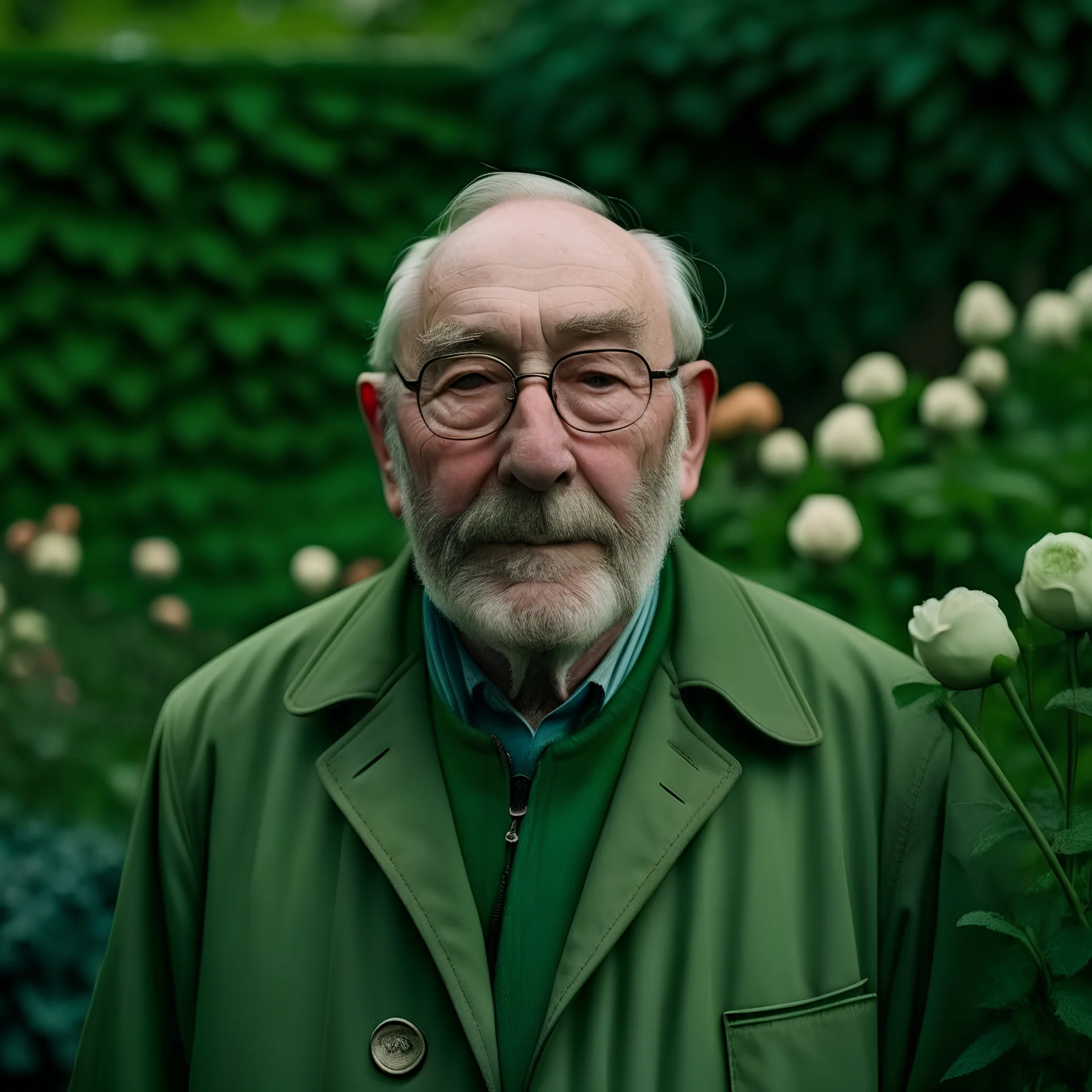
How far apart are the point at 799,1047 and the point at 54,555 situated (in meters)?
3.27

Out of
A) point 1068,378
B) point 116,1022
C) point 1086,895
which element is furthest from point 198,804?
point 1068,378

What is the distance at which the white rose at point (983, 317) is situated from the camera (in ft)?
12.5

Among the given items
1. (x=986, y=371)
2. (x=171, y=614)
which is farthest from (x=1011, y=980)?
(x=171, y=614)

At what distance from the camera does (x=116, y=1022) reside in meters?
2.07

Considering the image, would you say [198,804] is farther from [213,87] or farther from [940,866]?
[213,87]

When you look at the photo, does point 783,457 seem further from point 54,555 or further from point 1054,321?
point 54,555

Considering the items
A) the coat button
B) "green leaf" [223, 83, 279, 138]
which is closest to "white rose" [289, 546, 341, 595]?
the coat button

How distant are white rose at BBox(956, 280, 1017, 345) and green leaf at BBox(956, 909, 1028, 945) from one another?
2.53 meters

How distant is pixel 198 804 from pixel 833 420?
1955 mm

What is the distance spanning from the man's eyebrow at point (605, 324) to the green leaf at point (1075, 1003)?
1.05 metres

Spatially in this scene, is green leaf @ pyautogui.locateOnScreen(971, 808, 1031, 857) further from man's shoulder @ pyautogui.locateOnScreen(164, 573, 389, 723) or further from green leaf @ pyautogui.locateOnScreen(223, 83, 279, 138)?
green leaf @ pyautogui.locateOnScreen(223, 83, 279, 138)

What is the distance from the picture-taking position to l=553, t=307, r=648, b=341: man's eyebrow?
1962mm

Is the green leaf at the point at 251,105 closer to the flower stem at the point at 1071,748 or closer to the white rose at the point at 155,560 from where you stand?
the white rose at the point at 155,560

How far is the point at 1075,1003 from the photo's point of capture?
1.55 meters
